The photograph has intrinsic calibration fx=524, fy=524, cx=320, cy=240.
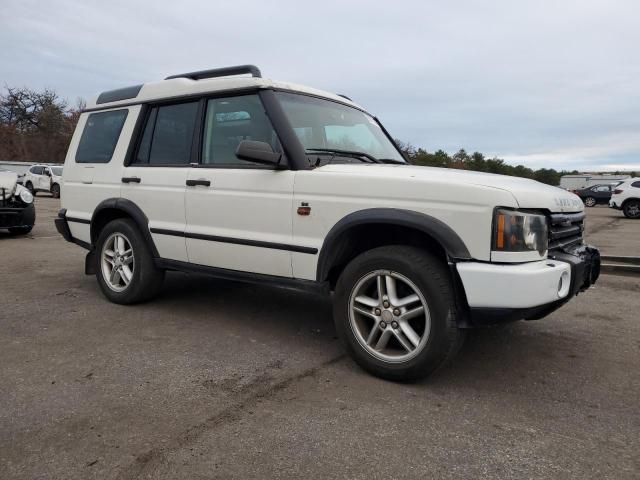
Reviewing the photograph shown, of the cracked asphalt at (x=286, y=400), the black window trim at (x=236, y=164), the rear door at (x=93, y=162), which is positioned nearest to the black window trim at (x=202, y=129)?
the black window trim at (x=236, y=164)

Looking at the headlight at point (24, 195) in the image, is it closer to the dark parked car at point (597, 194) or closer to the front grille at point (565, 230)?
the front grille at point (565, 230)

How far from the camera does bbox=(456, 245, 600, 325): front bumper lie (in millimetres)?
2779

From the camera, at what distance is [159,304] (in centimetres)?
491

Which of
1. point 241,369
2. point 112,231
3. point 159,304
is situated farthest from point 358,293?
point 112,231

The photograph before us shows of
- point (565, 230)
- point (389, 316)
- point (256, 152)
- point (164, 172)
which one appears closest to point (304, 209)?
point (256, 152)

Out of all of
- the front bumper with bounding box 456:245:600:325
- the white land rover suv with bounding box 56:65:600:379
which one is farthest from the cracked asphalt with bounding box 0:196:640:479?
the front bumper with bounding box 456:245:600:325

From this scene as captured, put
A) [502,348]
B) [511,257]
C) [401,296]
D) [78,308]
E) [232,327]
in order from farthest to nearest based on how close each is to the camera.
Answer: [78,308], [232,327], [502,348], [401,296], [511,257]

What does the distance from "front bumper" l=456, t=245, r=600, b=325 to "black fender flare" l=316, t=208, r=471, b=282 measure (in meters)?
0.11

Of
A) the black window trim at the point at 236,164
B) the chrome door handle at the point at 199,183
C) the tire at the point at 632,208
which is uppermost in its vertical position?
the black window trim at the point at 236,164

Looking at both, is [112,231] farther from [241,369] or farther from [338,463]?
[338,463]

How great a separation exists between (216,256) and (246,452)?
197cm

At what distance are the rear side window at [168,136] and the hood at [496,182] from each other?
4.59 ft

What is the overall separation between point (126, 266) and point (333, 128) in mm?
2306

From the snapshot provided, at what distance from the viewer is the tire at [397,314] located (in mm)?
2959
